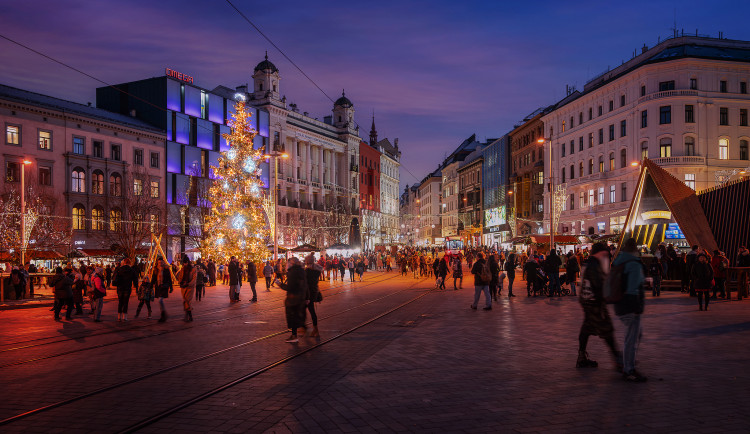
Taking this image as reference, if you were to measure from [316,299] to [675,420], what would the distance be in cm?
784

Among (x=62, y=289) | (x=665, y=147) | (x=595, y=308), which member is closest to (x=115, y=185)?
(x=62, y=289)

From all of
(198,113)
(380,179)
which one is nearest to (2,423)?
(198,113)

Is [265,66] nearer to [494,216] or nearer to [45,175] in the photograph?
[45,175]

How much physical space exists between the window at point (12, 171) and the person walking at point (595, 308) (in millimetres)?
45052

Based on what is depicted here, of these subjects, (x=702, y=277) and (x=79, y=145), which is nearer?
(x=702, y=277)

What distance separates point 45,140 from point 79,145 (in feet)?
10.2

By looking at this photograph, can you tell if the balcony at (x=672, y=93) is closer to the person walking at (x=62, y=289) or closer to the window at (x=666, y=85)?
the window at (x=666, y=85)

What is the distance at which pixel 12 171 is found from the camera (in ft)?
145

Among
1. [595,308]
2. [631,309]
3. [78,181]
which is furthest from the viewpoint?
[78,181]

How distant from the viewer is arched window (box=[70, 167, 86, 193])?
159 ft

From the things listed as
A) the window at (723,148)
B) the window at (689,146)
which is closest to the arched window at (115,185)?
the window at (689,146)

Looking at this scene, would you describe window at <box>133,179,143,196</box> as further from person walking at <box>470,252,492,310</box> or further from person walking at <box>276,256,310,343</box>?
person walking at <box>276,256,310,343</box>

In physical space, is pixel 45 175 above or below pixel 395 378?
above

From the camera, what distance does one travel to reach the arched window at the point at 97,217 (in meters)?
49.0
